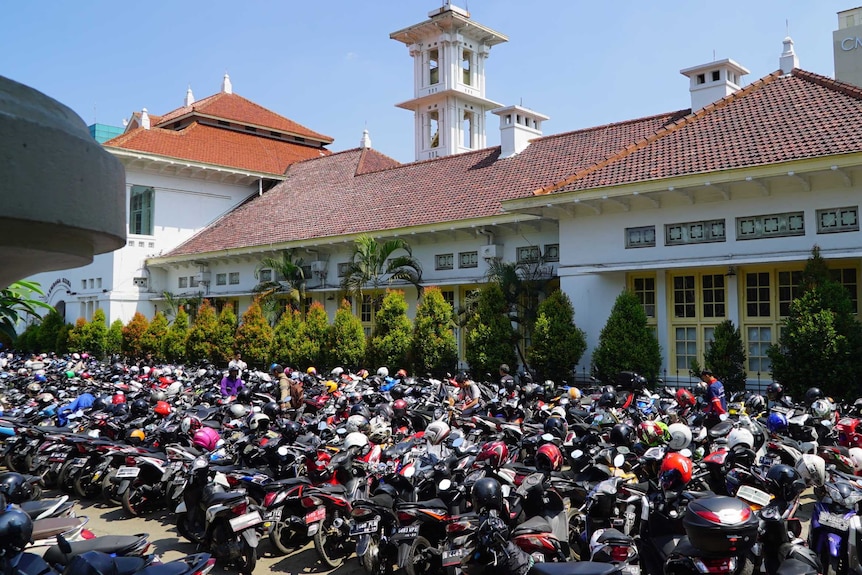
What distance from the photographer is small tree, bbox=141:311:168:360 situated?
2641cm

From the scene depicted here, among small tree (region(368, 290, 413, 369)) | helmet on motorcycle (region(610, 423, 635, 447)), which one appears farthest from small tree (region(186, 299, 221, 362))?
helmet on motorcycle (region(610, 423, 635, 447))

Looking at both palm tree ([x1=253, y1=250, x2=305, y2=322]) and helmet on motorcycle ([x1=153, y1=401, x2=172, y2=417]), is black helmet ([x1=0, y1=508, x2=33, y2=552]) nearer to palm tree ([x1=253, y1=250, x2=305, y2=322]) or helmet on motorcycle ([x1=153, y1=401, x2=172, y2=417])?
helmet on motorcycle ([x1=153, y1=401, x2=172, y2=417])

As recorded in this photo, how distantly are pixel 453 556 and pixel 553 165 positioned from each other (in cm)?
1713

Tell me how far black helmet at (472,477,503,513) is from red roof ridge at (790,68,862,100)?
44.6 ft

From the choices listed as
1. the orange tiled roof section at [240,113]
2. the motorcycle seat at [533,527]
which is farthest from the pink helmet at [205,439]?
the orange tiled roof section at [240,113]

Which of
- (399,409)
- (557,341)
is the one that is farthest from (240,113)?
(399,409)

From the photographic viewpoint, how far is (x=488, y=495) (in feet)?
16.8

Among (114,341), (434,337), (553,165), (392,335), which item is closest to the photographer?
(434,337)

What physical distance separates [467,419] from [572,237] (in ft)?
24.4

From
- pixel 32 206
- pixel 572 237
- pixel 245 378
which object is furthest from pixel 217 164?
Answer: pixel 32 206

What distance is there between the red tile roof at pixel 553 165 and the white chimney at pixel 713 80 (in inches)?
40.4

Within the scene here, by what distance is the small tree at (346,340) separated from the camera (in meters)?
20.2

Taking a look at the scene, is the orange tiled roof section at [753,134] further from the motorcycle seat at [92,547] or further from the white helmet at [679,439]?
the motorcycle seat at [92,547]

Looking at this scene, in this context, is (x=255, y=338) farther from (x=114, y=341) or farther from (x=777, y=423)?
(x=777, y=423)
